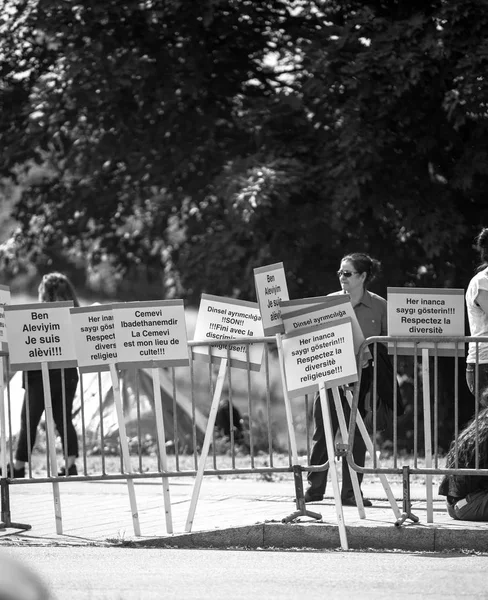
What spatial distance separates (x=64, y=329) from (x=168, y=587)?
2764 mm

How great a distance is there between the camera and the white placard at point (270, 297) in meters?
8.12

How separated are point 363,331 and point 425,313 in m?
1.31

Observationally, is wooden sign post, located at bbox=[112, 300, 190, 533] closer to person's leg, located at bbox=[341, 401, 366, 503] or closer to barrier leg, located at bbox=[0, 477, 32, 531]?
barrier leg, located at bbox=[0, 477, 32, 531]

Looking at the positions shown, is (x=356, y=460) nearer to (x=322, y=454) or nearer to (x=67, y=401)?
(x=322, y=454)

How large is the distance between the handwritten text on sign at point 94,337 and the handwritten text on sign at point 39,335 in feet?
0.44

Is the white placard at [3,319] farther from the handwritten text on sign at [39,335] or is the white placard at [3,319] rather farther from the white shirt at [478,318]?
the white shirt at [478,318]

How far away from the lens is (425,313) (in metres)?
7.92

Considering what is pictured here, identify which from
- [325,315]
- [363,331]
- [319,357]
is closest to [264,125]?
[363,331]

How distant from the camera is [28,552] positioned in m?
7.39

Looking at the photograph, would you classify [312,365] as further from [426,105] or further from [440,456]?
[440,456]

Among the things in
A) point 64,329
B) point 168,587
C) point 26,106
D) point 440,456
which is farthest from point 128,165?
point 168,587

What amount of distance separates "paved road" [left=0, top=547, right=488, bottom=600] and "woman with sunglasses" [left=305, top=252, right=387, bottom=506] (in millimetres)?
1545

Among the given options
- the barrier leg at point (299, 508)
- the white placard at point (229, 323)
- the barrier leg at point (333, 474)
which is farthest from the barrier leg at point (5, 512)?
the barrier leg at point (333, 474)

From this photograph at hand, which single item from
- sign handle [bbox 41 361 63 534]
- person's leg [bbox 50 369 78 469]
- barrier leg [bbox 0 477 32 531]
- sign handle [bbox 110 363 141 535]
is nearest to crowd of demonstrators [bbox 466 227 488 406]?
sign handle [bbox 110 363 141 535]
